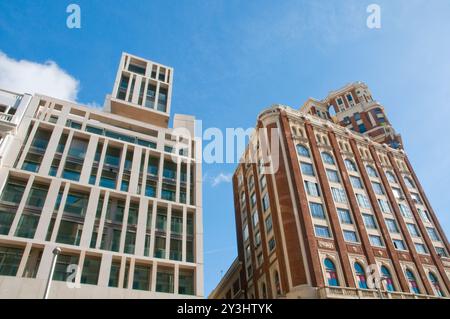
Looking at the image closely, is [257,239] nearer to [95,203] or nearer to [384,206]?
[384,206]

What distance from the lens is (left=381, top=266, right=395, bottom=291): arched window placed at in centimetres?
3310

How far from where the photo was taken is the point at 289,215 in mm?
34656

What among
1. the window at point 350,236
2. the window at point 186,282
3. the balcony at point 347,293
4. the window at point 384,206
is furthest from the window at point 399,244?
the window at point 186,282

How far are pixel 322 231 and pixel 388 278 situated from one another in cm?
855

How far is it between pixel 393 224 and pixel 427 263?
5538mm

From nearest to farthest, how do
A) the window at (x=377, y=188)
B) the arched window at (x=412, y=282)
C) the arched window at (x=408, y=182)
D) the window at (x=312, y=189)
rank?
the arched window at (x=412, y=282) → the window at (x=312, y=189) → the window at (x=377, y=188) → the arched window at (x=408, y=182)

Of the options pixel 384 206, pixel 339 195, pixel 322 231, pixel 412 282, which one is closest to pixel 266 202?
pixel 322 231

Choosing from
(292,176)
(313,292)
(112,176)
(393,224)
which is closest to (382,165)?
(393,224)

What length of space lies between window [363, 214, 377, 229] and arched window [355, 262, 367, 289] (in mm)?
6100

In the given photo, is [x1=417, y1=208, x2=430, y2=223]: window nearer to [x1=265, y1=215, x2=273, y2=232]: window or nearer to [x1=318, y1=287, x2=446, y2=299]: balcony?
[x1=318, y1=287, x2=446, y2=299]: balcony

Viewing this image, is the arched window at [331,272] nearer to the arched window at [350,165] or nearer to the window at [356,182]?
the window at [356,182]

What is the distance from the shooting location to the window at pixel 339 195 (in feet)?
125

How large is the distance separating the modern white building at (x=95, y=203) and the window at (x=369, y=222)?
65.2 ft
